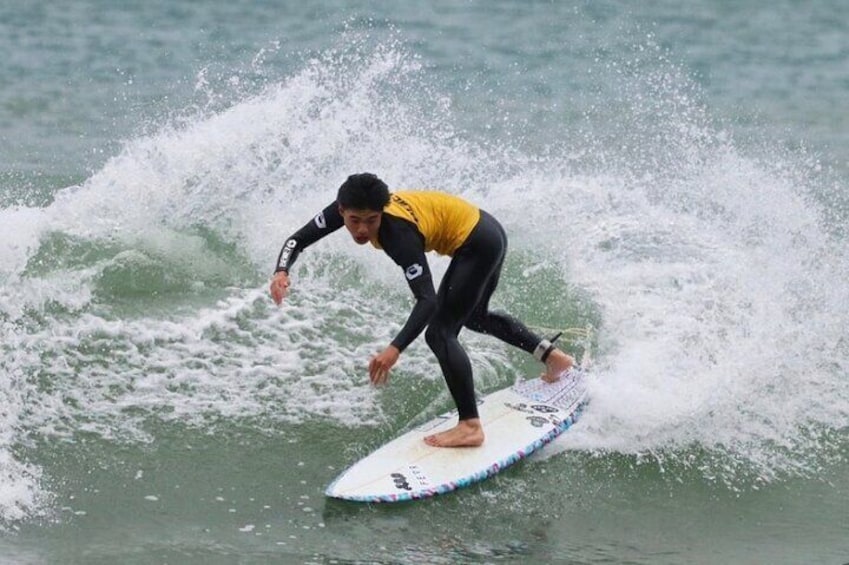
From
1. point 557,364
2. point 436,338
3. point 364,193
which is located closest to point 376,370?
point 436,338

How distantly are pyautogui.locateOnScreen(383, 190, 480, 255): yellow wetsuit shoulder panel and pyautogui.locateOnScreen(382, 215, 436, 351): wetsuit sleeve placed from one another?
0.15 meters

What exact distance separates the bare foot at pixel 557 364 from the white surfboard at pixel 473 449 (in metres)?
0.05

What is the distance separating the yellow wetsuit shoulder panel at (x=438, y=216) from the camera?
7.77 m

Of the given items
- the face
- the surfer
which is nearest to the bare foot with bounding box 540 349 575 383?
the surfer

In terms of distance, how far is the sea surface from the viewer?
24.6ft

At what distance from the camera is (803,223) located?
11977mm

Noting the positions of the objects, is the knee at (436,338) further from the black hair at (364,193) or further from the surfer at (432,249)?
the black hair at (364,193)

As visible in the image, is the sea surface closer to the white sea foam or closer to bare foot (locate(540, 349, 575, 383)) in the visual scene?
the white sea foam

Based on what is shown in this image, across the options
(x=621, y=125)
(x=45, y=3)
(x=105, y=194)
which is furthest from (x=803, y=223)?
(x=45, y=3)

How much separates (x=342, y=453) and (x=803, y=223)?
5.41 meters

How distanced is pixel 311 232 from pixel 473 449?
1551 millimetres

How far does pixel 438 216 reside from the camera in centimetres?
795

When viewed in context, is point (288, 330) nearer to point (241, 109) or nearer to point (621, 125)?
point (241, 109)

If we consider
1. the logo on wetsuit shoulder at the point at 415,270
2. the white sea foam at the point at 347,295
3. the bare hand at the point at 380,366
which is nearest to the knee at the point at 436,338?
the logo on wetsuit shoulder at the point at 415,270
